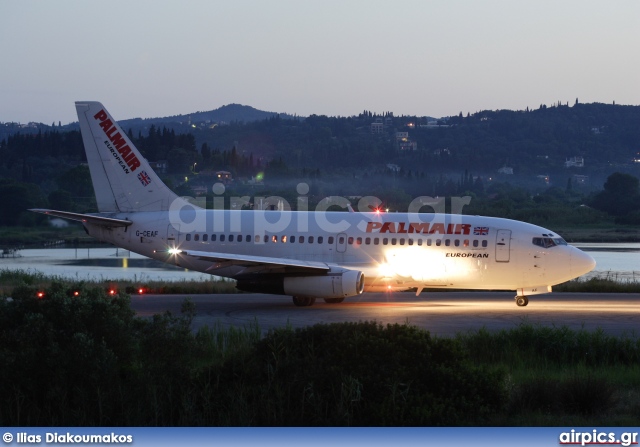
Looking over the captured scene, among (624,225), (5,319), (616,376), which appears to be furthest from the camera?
(624,225)

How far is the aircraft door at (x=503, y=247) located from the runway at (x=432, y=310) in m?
1.67

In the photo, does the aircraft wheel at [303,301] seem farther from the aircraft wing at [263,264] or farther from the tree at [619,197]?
the tree at [619,197]

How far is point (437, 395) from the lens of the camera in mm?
15133

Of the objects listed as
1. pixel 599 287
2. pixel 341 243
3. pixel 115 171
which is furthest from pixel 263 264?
pixel 599 287

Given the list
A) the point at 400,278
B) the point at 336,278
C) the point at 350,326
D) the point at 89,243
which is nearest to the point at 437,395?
the point at 350,326

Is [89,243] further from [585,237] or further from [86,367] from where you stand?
[86,367]

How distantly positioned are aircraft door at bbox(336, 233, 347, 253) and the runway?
1941 mm

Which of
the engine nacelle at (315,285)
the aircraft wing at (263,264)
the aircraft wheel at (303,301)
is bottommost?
the aircraft wheel at (303,301)

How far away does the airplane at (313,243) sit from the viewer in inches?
1230

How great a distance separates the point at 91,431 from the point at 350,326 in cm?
540

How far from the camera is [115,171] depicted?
1427 inches

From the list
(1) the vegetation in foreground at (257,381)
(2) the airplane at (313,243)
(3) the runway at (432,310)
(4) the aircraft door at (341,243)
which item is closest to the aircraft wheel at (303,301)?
(2) the airplane at (313,243)

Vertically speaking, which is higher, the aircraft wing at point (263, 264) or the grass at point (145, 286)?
the aircraft wing at point (263, 264)

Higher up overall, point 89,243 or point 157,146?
point 157,146
